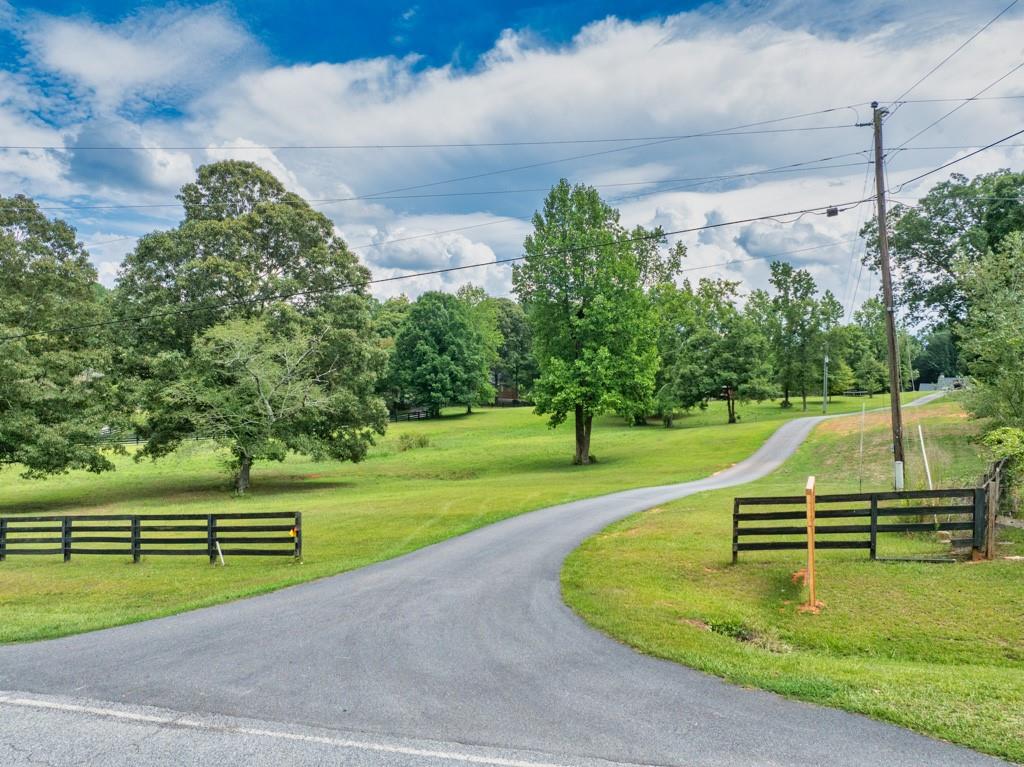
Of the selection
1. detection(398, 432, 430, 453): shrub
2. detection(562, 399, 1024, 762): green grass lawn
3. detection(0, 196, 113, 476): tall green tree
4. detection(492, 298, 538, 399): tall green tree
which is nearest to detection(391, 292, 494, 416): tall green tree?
detection(492, 298, 538, 399): tall green tree

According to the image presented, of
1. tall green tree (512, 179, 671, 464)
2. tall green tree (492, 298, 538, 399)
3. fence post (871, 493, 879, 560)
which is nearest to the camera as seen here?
fence post (871, 493, 879, 560)

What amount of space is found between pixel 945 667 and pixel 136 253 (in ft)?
112

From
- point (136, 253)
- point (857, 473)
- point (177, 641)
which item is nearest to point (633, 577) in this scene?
point (177, 641)

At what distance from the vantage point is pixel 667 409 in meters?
53.6

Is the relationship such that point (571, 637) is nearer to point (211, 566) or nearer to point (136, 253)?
point (211, 566)

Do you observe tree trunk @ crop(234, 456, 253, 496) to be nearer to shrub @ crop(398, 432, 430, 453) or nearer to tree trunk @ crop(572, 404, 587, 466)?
shrub @ crop(398, 432, 430, 453)

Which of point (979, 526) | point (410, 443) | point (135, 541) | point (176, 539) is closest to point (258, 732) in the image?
point (176, 539)

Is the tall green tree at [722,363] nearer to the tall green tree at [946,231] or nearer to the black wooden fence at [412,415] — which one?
the tall green tree at [946,231]

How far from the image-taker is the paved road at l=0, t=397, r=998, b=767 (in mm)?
5062

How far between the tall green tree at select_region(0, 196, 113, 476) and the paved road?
878 inches

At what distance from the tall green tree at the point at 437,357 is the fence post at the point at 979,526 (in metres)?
61.4

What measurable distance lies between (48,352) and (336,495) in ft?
49.7

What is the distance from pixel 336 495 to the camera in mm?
28125

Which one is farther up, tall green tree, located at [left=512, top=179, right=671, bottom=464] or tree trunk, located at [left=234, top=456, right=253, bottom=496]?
tall green tree, located at [left=512, top=179, right=671, bottom=464]
